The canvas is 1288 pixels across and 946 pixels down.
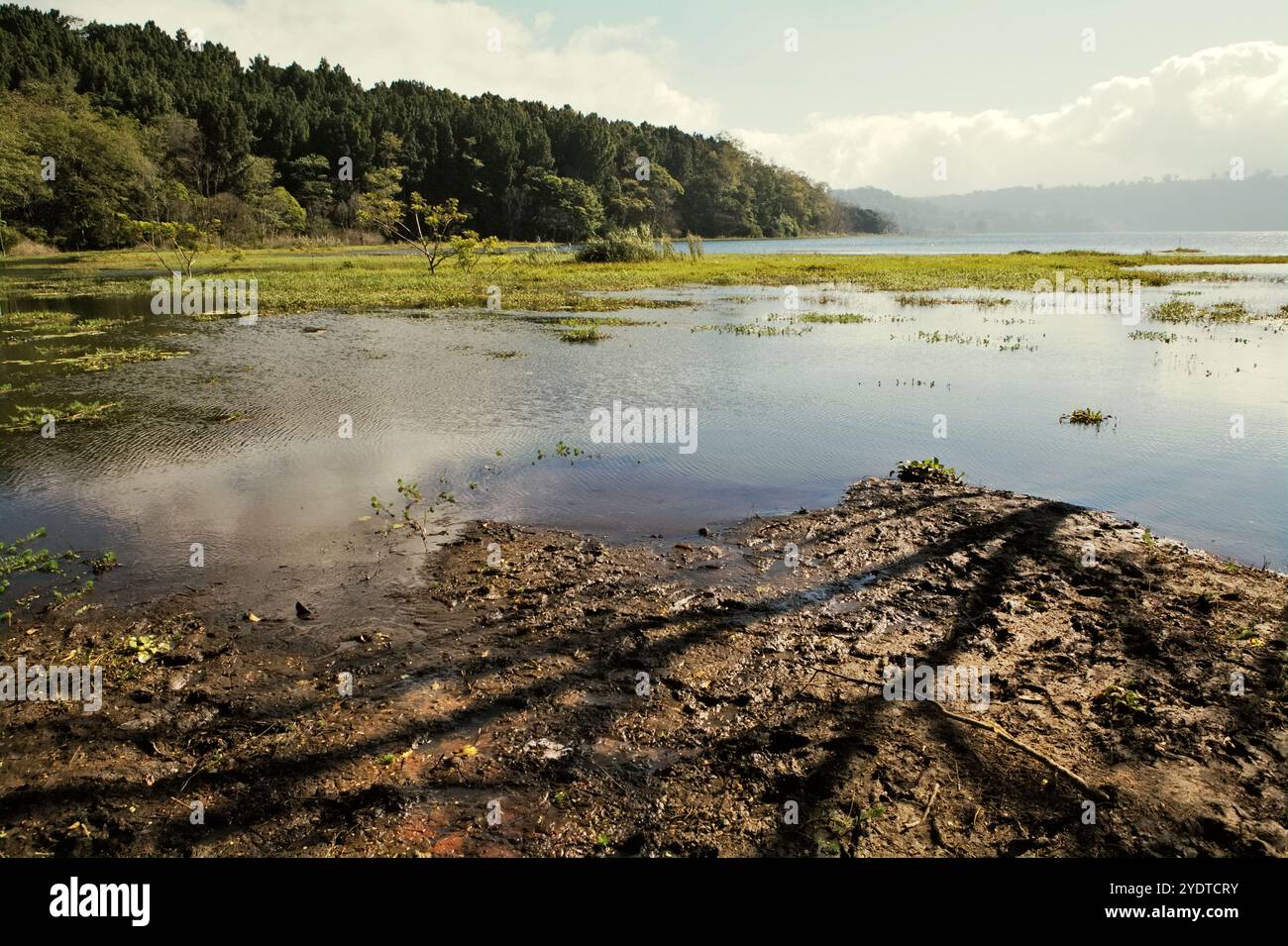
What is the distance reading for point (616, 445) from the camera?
42.5 ft

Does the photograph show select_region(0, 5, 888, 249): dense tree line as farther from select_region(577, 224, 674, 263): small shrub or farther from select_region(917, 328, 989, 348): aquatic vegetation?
select_region(917, 328, 989, 348): aquatic vegetation

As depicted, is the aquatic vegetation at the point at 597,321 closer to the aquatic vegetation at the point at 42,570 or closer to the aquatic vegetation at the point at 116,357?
the aquatic vegetation at the point at 116,357

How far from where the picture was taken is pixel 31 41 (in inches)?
3398

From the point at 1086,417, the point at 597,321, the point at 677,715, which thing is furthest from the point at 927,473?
the point at 597,321

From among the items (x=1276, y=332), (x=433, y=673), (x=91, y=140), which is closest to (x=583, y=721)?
(x=433, y=673)

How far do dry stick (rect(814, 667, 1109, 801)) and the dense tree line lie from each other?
Answer: 54.3 meters

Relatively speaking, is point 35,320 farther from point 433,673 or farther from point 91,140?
point 91,140

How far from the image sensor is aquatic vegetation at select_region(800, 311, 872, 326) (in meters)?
29.3

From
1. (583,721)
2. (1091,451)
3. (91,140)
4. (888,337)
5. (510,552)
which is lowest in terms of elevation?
(583,721)

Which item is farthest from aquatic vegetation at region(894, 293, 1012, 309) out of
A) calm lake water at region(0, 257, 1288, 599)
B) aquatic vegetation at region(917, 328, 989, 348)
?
calm lake water at region(0, 257, 1288, 599)

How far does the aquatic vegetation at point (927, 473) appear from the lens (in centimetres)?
1108

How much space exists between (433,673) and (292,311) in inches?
1176

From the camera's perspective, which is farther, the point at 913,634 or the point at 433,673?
the point at 913,634

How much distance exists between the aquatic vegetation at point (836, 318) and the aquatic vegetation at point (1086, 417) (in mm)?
14245
